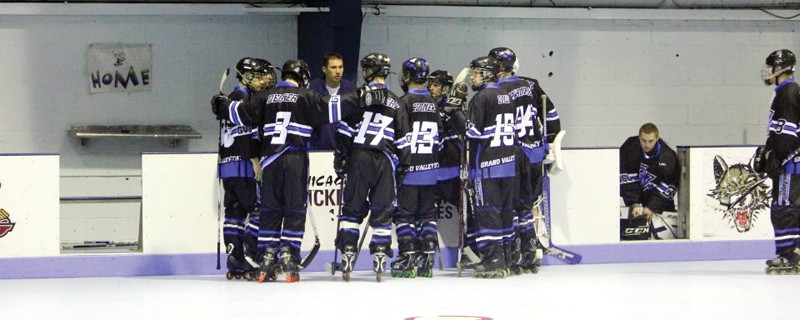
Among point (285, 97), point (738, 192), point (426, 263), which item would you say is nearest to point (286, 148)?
point (285, 97)

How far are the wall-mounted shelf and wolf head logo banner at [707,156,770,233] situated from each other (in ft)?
15.7

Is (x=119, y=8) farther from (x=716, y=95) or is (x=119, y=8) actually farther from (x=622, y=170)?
(x=716, y=95)

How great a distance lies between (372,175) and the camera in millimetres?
8859

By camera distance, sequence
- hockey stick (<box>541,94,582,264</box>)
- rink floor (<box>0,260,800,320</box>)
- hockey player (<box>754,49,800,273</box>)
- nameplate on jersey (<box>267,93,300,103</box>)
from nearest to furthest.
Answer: rink floor (<box>0,260,800,320</box>)
nameplate on jersey (<box>267,93,300,103</box>)
hockey player (<box>754,49,800,273</box>)
hockey stick (<box>541,94,582,264</box>)

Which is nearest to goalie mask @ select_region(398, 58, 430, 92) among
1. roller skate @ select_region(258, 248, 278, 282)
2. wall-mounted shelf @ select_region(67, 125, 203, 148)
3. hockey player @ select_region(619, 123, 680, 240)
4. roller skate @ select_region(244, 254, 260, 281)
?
roller skate @ select_region(258, 248, 278, 282)

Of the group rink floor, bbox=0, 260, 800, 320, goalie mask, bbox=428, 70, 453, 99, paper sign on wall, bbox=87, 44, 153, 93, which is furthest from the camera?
paper sign on wall, bbox=87, 44, 153, 93

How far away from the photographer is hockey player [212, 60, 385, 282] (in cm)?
872

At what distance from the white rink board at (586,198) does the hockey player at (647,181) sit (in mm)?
312

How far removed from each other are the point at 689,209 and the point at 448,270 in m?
1.99

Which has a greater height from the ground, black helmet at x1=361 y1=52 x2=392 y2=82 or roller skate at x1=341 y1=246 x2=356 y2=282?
black helmet at x1=361 y1=52 x2=392 y2=82

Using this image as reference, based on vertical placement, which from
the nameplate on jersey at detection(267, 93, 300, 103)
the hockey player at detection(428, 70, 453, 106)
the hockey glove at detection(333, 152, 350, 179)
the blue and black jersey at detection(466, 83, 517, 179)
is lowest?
the hockey glove at detection(333, 152, 350, 179)

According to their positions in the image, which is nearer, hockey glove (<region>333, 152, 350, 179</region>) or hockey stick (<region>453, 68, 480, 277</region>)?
hockey glove (<region>333, 152, 350, 179</region>)

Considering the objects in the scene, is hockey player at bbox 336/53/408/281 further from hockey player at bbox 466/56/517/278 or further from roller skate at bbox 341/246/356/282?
hockey player at bbox 466/56/517/278

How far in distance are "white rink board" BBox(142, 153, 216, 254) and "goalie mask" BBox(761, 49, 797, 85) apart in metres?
3.85
